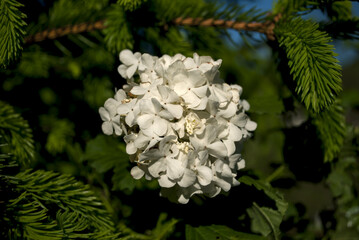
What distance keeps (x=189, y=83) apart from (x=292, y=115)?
30.2 inches

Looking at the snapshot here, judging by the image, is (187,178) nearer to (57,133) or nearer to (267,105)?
(267,105)

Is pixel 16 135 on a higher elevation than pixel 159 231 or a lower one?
higher

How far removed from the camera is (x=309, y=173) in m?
1.35

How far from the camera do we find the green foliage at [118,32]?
1078 mm

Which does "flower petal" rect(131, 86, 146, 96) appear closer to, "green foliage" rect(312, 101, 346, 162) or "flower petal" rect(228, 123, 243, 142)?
"flower petal" rect(228, 123, 243, 142)

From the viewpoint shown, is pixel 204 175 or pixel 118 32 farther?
pixel 118 32

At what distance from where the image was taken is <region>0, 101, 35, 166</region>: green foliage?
1.01 metres

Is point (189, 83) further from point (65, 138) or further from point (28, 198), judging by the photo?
point (65, 138)

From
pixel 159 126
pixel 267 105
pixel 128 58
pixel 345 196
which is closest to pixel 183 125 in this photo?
pixel 159 126

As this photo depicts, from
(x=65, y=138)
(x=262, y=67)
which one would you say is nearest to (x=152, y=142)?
(x=65, y=138)

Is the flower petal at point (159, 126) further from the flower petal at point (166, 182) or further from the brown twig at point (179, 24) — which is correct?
the brown twig at point (179, 24)

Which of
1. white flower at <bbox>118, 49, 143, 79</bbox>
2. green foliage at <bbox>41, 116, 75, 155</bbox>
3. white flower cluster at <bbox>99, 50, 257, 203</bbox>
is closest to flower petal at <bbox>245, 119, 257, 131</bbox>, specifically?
white flower cluster at <bbox>99, 50, 257, 203</bbox>

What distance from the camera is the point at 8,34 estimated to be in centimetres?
81

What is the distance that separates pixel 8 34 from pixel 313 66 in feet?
2.65
